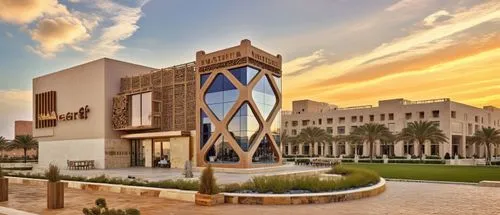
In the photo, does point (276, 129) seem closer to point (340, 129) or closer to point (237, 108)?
point (237, 108)

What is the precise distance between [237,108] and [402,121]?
186ft

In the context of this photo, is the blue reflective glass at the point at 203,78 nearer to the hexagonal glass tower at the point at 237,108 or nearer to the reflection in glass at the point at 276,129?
the hexagonal glass tower at the point at 237,108

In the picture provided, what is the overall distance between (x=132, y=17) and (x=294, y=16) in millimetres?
9014

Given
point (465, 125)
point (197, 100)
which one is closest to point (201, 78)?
point (197, 100)

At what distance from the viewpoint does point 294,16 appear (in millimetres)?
21469

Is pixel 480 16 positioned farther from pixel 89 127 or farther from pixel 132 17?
pixel 89 127

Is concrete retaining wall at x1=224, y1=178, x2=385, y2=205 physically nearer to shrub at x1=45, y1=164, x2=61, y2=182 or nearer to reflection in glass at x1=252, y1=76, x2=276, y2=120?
shrub at x1=45, y1=164, x2=61, y2=182

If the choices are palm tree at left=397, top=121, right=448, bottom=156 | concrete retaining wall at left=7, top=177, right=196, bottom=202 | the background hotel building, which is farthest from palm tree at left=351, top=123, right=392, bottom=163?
concrete retaining wall at left=7, top=177, right=196, bottom=202

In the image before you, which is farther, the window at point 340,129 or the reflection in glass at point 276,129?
the window at point 340,129

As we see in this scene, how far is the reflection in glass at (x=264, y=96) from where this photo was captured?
2801cm

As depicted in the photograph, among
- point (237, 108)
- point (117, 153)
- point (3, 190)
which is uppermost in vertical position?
point (237, 108)

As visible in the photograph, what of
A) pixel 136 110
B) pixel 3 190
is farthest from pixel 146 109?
pixel 3 190

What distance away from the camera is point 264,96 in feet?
94.9

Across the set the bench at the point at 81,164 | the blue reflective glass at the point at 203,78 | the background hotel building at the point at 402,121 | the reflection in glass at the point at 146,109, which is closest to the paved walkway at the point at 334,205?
the blue reflective glass at the point at 203,78
